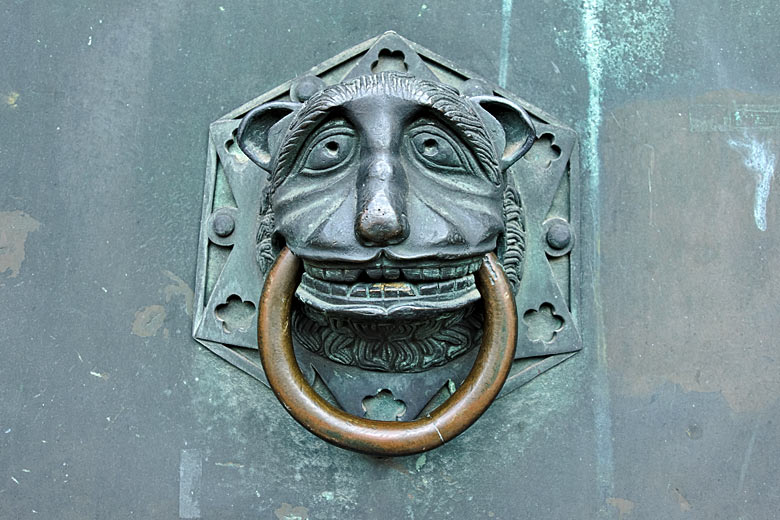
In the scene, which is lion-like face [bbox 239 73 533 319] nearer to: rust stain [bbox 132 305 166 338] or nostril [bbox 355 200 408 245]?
nostril [bbox 355 200 408 245]

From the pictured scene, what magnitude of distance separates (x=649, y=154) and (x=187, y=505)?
0.73 meters

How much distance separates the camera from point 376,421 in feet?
2.73

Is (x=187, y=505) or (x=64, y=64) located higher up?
(x=64, y=64)

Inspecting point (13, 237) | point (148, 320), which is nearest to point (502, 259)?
point (148, 320)

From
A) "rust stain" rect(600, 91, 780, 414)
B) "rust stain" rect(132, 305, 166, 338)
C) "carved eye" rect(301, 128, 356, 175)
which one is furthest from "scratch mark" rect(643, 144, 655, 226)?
"rust stain" rect(132, 305, 166, 338)

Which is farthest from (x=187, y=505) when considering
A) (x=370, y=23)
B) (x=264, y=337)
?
(x=370, y=23)

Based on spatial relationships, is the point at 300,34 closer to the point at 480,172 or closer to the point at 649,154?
the point at 480,172

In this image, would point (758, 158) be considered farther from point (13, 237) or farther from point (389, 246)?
point (13, 237)

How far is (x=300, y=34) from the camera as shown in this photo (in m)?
1.01

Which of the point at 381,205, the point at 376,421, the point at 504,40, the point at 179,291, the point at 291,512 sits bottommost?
the point at 291,512

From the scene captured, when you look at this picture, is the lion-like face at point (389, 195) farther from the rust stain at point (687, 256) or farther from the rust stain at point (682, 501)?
the rust stain at point (682, 501)

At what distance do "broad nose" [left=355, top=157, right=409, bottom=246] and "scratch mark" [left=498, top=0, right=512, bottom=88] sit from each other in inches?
11.5

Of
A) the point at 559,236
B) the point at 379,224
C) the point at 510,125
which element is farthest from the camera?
the point at 559,236

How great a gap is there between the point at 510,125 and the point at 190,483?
1.90ft
